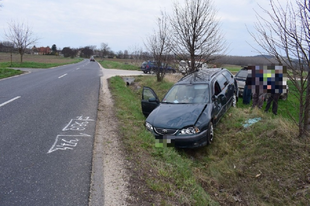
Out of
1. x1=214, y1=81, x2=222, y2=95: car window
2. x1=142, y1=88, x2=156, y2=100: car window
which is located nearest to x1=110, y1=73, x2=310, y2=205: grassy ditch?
x1=214, y1=81, x2=222, y2=95: car window

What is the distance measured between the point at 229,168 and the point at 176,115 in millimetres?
1593

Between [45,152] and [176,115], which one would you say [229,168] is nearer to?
[176,115]

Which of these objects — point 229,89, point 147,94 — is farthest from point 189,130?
point 229,89

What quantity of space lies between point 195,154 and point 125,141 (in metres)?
1.65

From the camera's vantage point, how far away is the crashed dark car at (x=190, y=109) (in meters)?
5.11

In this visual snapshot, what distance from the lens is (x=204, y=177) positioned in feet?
14.5

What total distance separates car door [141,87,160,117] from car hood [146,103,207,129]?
21.7 inches

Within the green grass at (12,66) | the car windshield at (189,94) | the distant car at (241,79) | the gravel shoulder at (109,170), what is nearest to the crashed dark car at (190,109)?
the car windshield at (189,94)

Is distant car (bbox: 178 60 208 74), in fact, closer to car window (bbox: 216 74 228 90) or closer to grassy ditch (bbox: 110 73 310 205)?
car window (bbox: 216 74 228 90)

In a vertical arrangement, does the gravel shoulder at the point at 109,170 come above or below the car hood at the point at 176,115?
below

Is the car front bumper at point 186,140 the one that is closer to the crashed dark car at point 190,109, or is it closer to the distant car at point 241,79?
the crashed dark car at point 190,109

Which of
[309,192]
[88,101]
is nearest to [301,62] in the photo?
[309,192]

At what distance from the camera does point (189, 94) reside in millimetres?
6609

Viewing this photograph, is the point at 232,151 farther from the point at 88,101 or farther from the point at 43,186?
the point at 88,101
